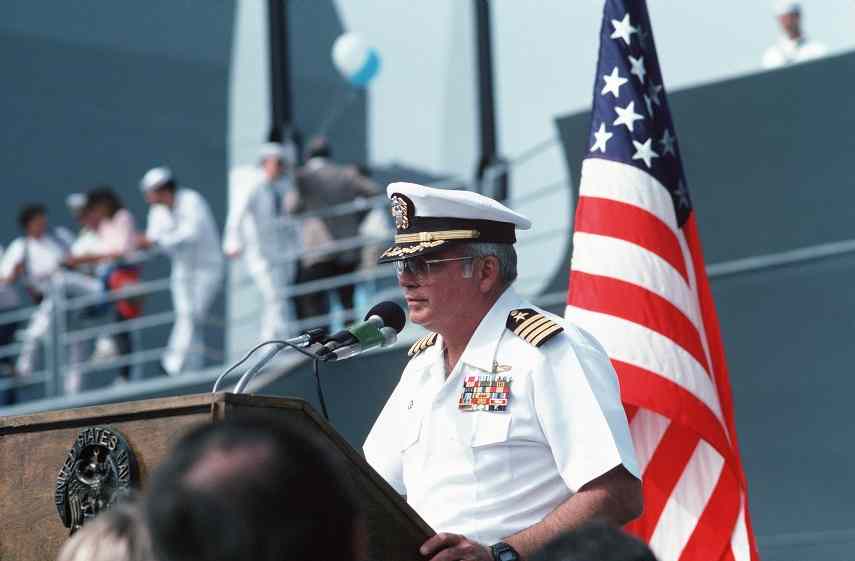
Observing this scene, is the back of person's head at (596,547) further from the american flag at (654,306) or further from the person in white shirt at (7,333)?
the person in white shirt at (7,333)

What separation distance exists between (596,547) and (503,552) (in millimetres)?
1064

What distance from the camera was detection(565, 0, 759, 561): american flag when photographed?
13.1ft

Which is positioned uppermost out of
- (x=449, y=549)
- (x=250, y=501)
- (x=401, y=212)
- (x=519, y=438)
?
(x=401, y=212)

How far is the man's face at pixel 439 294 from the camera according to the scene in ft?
9.41

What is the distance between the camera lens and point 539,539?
2.54 metres

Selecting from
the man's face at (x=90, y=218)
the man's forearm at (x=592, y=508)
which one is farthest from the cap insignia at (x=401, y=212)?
the man's face at (x=90, y=218)

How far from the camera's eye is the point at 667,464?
4.07 metres

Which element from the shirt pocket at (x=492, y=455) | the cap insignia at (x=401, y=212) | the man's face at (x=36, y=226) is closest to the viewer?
the shirt pocket at (x=492, y=455)

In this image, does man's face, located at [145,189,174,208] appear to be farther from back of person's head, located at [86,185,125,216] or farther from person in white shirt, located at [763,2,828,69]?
person in white shirt, located at [763,2,828,69]

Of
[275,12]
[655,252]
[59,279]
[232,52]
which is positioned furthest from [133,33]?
[655,252]

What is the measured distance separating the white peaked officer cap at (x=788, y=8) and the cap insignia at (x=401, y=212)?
4.63 meters

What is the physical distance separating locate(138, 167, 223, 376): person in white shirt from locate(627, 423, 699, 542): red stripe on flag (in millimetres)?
4750

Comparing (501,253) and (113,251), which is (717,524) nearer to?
(501,253)

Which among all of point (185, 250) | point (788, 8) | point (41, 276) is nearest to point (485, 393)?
point (788, 8)
